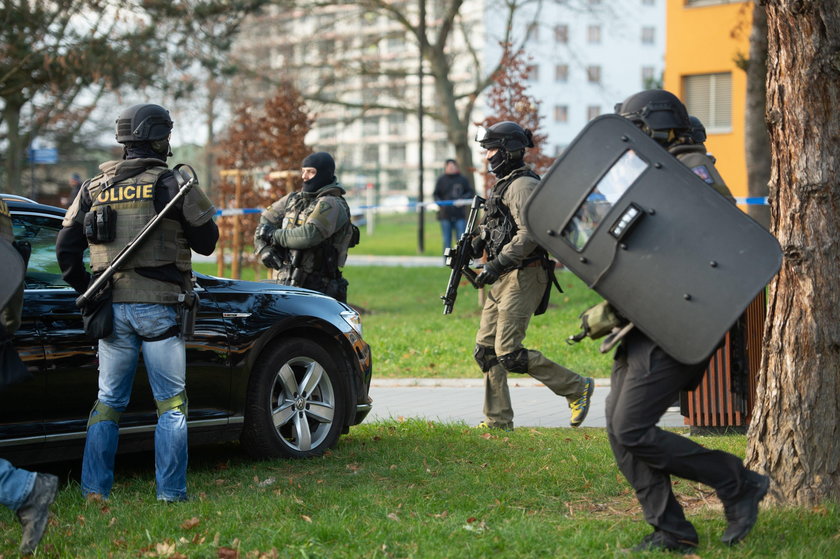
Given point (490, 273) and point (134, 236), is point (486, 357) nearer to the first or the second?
point (490, 273)

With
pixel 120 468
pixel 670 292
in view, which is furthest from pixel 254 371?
pixel 670 292

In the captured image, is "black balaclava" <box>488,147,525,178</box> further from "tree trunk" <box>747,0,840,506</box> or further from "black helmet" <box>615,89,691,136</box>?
"black helmet" <box>615,89,691,136</box>

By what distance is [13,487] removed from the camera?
4.57 meters

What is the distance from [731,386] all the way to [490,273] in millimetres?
1763

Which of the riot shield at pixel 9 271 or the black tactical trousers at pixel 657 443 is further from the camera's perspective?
the riot shield at pixel 9 271

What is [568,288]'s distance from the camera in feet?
61.0

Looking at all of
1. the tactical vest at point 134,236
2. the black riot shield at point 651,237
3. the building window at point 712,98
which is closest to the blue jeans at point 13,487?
the tactical vest at point 134,236

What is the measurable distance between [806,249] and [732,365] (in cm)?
226

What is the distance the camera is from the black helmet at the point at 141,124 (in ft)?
17.9

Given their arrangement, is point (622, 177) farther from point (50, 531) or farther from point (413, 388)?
point (413, 388)

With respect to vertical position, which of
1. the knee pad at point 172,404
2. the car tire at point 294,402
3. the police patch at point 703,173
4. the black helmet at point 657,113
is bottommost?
the car tire at point 294,402

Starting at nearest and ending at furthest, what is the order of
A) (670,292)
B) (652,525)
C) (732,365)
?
1. (670,292)
2. (652,525)
3. (732,365)

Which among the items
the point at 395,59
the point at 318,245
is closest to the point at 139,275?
the point at 318,245

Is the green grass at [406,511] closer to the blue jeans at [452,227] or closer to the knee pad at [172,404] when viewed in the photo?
the knee pad at [172,404]
